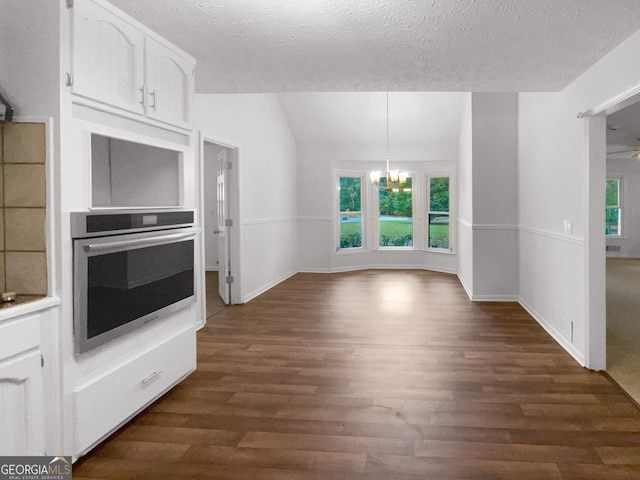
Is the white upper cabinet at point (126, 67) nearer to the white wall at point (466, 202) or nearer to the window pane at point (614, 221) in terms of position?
the white wall at point (466, 202)

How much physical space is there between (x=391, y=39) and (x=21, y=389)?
2.75m

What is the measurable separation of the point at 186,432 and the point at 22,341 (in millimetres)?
1098

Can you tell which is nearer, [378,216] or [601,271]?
[601,271]

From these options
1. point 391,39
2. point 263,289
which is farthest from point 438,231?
point 391,39

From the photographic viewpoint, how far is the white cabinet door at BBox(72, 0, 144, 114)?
2.47 meters

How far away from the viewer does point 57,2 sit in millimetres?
2342

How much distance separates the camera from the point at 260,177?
24.6 feet

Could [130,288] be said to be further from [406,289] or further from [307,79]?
[406,289]

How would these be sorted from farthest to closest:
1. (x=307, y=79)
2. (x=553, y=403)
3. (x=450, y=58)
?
(x=307, y=79) → (x=450, y=58) → (x=553, y=403)

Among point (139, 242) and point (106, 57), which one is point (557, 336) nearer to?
point (139, 242)

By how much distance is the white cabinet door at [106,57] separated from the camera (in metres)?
2.47

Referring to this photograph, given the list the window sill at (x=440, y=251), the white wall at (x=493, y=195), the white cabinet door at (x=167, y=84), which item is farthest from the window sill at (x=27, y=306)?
the window sill at (x=440, y=251)

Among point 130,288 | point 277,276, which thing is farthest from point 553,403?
point 277,276

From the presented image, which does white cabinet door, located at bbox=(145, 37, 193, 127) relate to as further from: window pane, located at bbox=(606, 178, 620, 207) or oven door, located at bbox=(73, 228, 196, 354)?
window pane, located at bbox=(606, 178, 620, 207)
